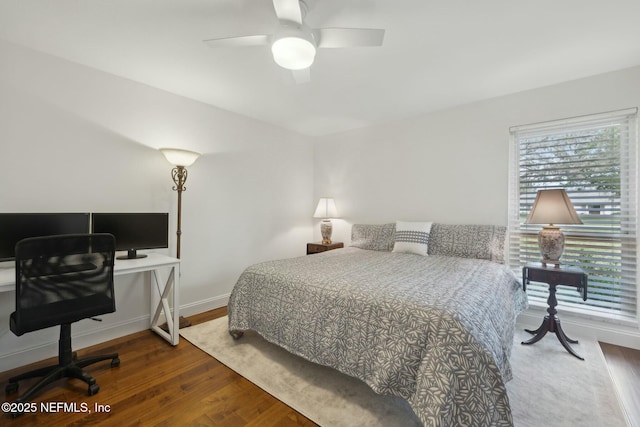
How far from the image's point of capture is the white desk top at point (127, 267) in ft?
5.48

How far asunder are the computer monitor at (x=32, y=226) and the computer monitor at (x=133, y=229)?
0.41 feet

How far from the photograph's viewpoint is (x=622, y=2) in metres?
1.64

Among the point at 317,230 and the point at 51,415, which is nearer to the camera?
the point at 51,415

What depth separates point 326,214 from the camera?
4.17 meters

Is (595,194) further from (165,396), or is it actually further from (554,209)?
(165,396)

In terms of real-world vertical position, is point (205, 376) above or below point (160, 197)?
below

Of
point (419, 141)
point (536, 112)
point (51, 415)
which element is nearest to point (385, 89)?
point (419, 141)

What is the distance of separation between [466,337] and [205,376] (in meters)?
1.74

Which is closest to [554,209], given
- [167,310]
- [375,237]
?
[375,237]

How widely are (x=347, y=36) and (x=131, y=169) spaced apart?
2.32 metres

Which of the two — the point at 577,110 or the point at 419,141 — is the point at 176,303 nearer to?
the point at 419,141

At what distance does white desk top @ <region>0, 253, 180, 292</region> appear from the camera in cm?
167

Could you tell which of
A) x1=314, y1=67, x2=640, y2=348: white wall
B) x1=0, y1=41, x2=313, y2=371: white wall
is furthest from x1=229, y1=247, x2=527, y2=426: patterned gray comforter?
x1=0, y1=41, x2=313, y2=371: white wall

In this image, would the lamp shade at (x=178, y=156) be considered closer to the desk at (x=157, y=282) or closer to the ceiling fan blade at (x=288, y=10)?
the desk at (x=157, y=282)
